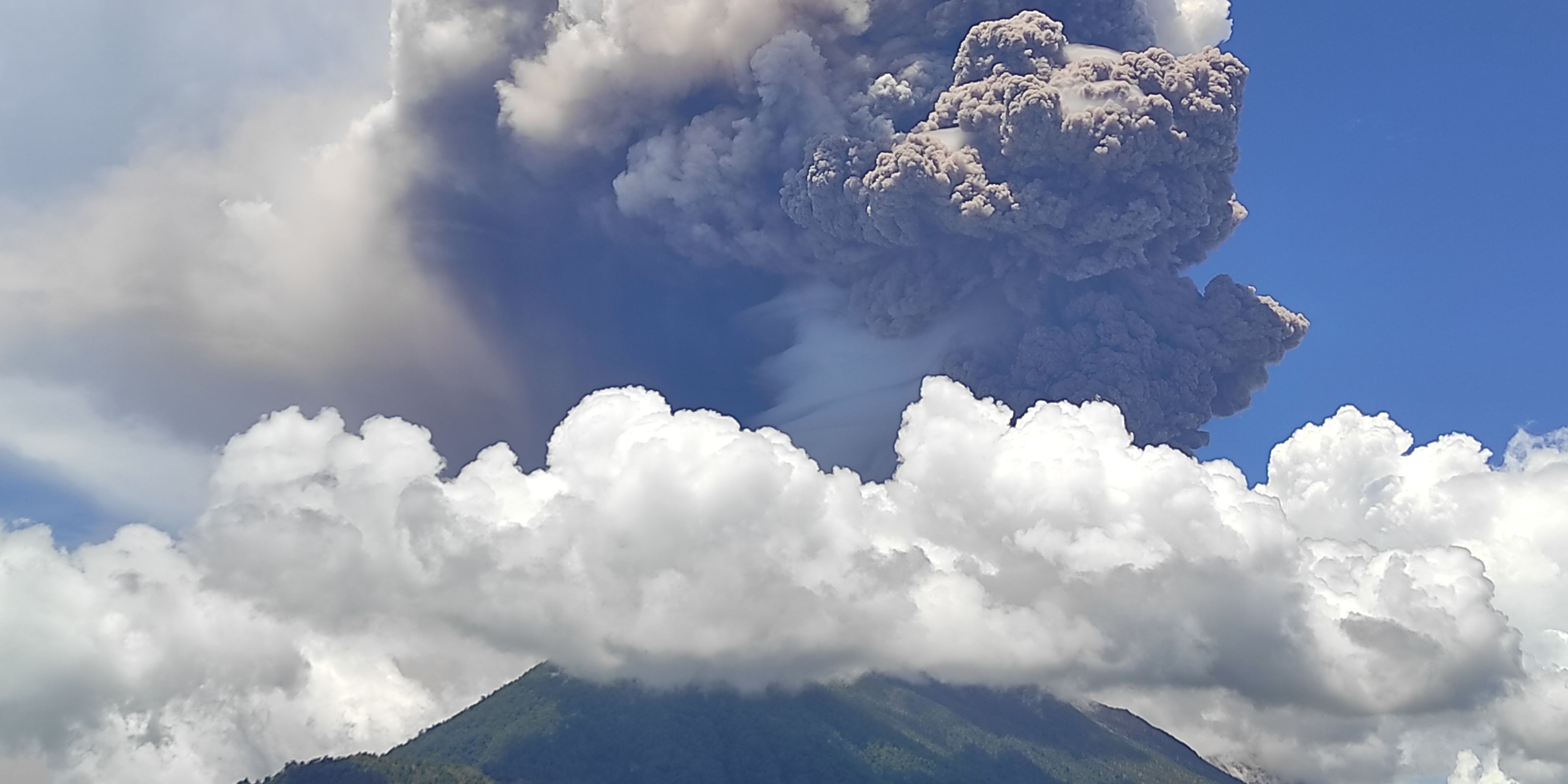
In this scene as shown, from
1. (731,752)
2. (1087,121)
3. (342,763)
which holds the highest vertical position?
(1087,121)

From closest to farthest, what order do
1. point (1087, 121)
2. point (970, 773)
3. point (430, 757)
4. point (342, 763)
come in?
point (1087, 121), point (342, 763), point (430, 757), point (970, 773)

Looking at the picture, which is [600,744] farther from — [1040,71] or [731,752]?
[1040,71]

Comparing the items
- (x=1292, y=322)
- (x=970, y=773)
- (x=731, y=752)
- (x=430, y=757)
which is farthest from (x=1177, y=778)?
(x=1292, y=322)

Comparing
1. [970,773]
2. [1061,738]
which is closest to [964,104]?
[970,773]

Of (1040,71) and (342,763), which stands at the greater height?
(1040,71)

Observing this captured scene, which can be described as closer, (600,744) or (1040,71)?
(1040,71)

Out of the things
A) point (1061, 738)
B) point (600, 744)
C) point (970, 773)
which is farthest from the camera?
→ point (1061, 738)
